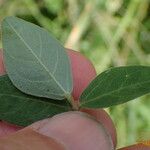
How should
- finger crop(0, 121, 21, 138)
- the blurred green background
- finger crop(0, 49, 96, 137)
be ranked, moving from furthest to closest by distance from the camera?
the blurred green background, finger crop(0, 49, 96, 137), finger crop(0, 121, 21, 138)

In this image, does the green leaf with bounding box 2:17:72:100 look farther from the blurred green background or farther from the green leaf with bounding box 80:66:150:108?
the blurred green background

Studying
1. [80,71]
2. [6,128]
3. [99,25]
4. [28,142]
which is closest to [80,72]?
[80,71]

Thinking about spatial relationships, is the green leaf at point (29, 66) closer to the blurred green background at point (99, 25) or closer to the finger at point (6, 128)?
the finger at point (6, 128)

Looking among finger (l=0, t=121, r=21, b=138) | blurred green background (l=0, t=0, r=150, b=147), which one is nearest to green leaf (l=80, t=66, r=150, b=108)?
finger (l=0, t=121, r=21, b=138)

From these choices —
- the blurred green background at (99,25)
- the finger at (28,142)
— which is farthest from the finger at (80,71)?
the blurred green background at (99,25)

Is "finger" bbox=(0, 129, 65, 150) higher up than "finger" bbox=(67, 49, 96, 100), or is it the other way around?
"finger" bbox=(0, 129, 65, 150)

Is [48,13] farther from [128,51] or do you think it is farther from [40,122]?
[40,122]
